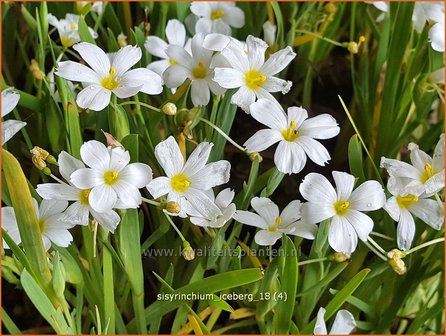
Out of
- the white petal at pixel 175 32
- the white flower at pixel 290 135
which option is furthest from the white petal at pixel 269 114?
the white petal at pixel 175 32

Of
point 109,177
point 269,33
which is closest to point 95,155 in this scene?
point 109,177

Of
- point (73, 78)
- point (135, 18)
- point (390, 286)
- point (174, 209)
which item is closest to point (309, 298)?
point (390, 286)

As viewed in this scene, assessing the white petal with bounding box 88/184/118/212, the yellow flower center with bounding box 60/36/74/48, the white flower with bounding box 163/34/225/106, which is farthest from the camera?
the yellow flower center with bounding box 60/36/74/48

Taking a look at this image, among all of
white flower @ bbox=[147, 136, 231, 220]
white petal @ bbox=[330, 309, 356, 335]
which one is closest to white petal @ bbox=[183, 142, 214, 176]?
white flower @ bbox=[147, 136, 231, 220]

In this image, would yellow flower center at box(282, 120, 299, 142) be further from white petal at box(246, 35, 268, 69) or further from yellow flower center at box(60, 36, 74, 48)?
yellow flower center at box(60, 36, 74, 48)

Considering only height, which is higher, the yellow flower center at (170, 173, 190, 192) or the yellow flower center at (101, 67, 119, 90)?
the yellow flower center at (101, 67, 119, 90)

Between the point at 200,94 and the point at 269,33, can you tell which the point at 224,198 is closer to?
the point at 200,94
